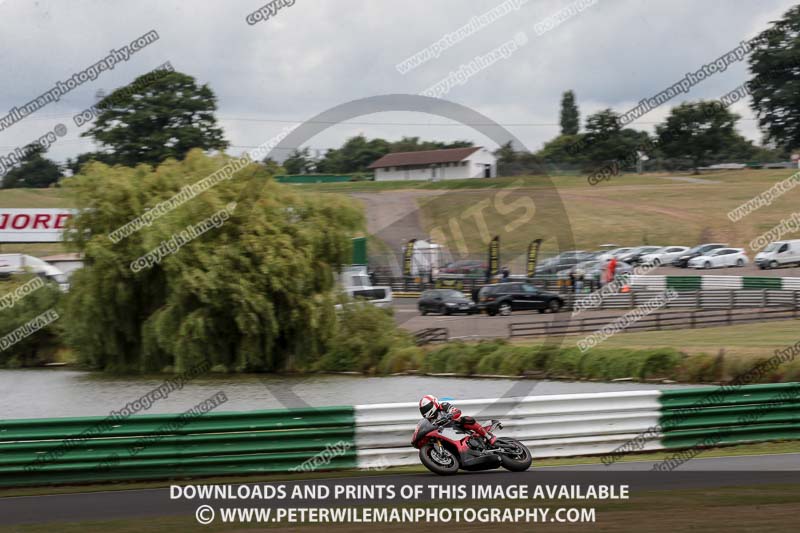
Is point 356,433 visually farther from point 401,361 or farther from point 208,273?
point 208,273

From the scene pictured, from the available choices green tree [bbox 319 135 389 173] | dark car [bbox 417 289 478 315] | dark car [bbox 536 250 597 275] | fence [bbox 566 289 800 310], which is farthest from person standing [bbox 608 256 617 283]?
green tree [bbox 319 135 389 173]

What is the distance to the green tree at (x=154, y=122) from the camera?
69.4m

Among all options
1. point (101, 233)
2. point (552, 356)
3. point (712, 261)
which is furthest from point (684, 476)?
point (712, 261)

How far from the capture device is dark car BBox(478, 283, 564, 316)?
114ft

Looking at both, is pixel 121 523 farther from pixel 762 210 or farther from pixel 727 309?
pixel 762 210

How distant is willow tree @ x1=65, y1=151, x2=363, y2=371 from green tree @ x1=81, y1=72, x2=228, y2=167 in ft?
139

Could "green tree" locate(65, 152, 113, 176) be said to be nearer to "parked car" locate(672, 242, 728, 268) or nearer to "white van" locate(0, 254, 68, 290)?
"white van" locate(0, 254, 68, 290)

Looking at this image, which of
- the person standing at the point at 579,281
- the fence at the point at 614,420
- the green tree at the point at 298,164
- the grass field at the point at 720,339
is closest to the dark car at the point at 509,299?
the person standing at the point at 579,281

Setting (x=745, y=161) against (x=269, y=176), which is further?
(x=745, y=161)

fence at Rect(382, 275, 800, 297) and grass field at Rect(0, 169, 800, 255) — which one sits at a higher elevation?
grass field at Rect(0, 169, 800, 255)

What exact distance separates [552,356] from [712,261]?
2689 cm

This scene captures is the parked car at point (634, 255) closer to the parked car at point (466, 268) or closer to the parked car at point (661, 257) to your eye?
the parked car at point (661, 257)

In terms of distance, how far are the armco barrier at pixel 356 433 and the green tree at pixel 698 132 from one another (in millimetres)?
74070

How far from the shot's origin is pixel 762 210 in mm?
60750
